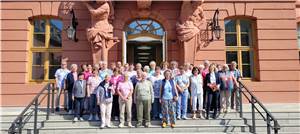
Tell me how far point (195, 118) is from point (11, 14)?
7916 millimetres

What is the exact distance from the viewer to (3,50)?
11.6 metres

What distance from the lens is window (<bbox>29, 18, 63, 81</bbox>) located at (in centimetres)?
1187

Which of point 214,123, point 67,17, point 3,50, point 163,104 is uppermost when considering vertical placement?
point 67,17

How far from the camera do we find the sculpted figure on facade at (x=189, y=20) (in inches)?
436

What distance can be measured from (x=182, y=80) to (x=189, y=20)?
332 cm

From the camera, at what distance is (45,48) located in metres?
12.0

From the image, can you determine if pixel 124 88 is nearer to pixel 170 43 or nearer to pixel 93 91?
pixel 93 91

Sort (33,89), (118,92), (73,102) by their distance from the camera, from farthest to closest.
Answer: (33,89) → (73,102) → (118,92)

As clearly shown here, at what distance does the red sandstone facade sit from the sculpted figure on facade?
0.46 meters

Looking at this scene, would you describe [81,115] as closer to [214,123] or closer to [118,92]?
[118,92]

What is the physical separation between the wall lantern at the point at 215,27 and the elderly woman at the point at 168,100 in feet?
13.2

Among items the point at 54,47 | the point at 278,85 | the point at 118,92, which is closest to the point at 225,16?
the point at 278,85

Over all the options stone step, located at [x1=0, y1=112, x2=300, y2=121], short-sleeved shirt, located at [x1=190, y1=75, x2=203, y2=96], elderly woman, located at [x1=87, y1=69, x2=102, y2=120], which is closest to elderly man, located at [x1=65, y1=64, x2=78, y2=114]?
stone step, located at [x1=0, y1=112, x2=300, y2=121]

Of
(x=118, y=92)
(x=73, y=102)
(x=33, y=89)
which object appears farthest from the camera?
(x=33, y=89)
